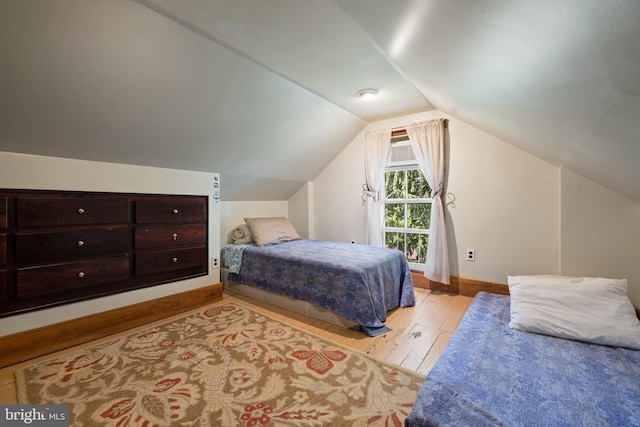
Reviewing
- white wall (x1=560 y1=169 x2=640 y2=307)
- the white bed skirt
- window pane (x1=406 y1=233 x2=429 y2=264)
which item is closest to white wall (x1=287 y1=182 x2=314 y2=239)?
the white bed skirt

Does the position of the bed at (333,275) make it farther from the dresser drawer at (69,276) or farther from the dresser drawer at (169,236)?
the dresser drawer at (69,276)

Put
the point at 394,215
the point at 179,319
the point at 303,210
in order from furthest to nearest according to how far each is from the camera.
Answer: the point at 303,210
the point at 394,215
the point at 179,319

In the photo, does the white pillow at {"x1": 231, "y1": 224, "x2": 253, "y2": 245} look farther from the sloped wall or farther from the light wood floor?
the sloped wall

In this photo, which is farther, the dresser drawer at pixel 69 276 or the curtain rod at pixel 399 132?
the curtain rod at pixel 399 132

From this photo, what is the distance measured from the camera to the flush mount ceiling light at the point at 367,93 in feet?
8.45

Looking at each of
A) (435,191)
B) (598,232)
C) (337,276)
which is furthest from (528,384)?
(435,191)

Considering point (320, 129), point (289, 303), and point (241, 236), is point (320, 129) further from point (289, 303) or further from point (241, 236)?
point (289, 303)

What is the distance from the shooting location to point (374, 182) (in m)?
3.56

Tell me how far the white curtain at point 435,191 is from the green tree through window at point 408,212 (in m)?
0.25

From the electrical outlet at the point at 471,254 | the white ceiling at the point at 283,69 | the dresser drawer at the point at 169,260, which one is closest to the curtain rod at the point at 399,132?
the white ceiling at the point at 283,69

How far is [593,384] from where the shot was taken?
1297mm

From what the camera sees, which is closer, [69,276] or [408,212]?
[69,276]

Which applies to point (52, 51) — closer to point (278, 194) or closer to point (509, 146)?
point (278, 194)

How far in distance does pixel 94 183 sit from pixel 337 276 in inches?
84.7
